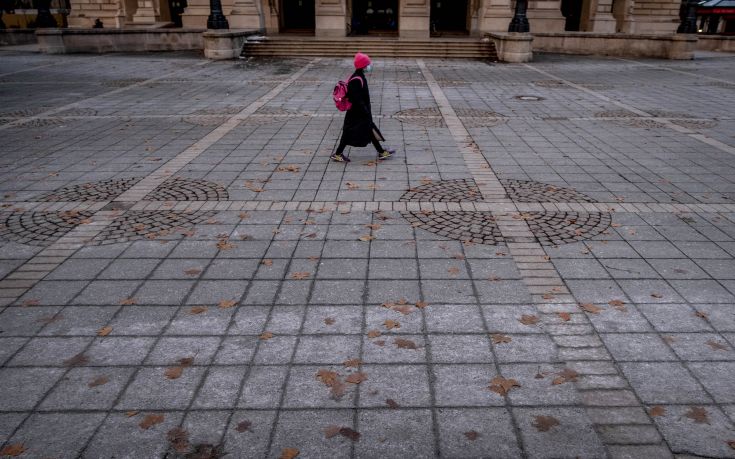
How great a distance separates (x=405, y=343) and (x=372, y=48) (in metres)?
23.8

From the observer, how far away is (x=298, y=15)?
36656 mm

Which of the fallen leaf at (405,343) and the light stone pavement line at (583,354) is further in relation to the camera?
the fallen leaf at (405,343)


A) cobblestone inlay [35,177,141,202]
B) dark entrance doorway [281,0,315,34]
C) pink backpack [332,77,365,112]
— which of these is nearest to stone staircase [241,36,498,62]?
dark entrance doorway [281,0,315,34]

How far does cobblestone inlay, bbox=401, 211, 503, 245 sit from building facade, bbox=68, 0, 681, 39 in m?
25.8

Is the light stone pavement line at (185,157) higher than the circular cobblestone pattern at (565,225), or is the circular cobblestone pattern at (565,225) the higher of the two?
the light stone pavement line at (185,157)

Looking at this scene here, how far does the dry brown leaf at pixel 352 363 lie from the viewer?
4.09 metres

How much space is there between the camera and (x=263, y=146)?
33.7 feet

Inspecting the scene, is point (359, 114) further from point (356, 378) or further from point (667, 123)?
point (667, 123)

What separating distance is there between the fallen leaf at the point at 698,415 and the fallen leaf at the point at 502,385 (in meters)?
1.11

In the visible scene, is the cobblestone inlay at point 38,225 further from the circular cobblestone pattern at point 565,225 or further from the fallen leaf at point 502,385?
the circular cobblestone pattern at point 565,225

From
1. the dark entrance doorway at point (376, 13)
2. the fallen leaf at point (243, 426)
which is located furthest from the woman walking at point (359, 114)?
the dark entrance doorway at point (376, 13)

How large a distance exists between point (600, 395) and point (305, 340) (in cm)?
227

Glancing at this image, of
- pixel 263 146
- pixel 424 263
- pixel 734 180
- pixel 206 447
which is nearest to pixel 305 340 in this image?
pixel 206 447

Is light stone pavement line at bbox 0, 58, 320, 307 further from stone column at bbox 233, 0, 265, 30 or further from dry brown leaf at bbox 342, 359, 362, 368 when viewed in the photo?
stone column at bbox 233, 0, 265, 30
